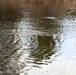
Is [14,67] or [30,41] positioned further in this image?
[30,41]

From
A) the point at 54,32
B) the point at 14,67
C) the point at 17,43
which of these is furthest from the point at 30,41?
the point at 14,67

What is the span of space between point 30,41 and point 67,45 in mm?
2923

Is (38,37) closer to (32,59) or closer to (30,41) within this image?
(30,41)

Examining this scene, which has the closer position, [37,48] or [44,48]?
[37,48]

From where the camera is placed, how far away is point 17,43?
67.3 ft

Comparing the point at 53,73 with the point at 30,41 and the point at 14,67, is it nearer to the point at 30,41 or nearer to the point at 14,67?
the point at 14,67

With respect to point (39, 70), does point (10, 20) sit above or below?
above

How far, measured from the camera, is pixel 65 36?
24.3 m

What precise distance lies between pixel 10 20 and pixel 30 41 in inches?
436

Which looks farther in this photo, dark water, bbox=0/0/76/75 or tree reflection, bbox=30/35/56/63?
tree reflection, bbox=30/35/56/63

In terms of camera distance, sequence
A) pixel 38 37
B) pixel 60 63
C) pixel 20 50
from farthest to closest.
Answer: pixel 38 37
pixel 20 50
pixel 60 63

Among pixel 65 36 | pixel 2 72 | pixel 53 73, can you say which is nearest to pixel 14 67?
pixel 2 72

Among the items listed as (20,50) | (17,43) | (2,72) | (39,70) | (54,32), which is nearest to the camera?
(2,72)

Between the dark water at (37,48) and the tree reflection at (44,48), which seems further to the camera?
the tree reflection at (44,48)
